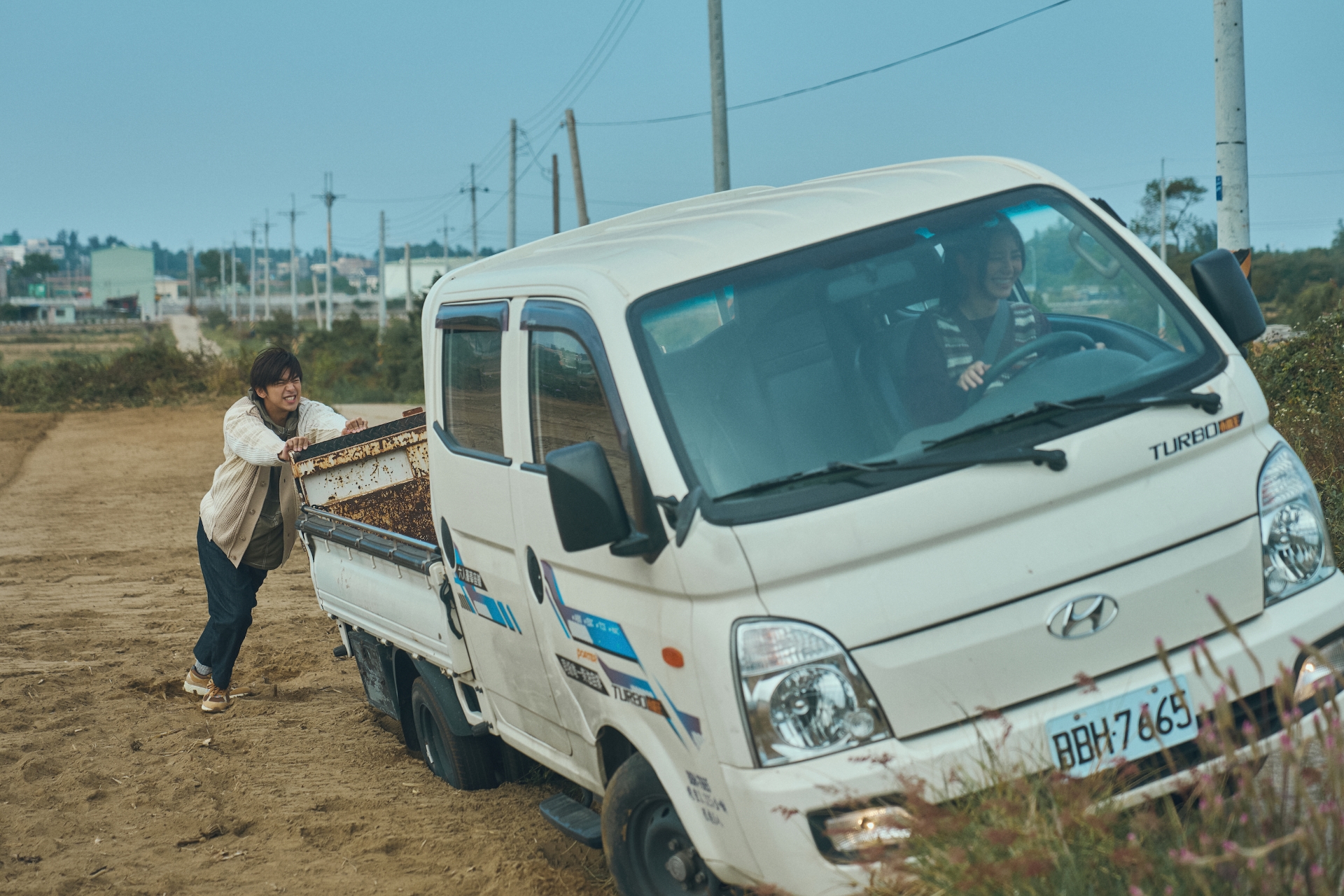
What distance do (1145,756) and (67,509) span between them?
1585 cm

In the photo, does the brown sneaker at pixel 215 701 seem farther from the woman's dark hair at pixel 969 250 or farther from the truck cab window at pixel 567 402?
the woman's dark hair at pixel 969 250

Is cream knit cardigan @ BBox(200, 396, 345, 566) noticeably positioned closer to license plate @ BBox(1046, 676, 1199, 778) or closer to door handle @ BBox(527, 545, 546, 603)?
door handle @ BBox(527, 545, 546, 603)

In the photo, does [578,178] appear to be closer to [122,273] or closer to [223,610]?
[223,610]

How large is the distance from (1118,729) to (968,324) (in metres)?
1.25

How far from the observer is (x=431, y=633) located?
5.38 meters

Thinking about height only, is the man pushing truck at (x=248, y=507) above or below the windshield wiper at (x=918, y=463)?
below

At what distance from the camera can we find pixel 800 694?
3184mm

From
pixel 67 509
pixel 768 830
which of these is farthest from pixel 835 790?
pixel 67 509

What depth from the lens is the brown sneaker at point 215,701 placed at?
7383 millimetres

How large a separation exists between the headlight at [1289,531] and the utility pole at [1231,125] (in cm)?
688

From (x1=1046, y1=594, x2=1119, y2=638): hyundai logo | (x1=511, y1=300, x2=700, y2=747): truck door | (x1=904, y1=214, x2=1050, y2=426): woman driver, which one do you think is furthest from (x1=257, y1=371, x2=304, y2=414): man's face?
(x1=1046, y1=594, x2=1119, y2=638): hyundai logo

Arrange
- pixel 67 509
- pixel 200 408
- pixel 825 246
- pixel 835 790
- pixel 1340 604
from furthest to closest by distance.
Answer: pixel 200 408 → pixel 67 509 → pixel 825 246 → pixel 1340 604 → pixel 835 790

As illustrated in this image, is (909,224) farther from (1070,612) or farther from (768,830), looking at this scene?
(768,830)

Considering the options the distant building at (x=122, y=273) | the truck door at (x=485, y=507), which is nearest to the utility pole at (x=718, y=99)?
the truck door at (x=485, y=507)
